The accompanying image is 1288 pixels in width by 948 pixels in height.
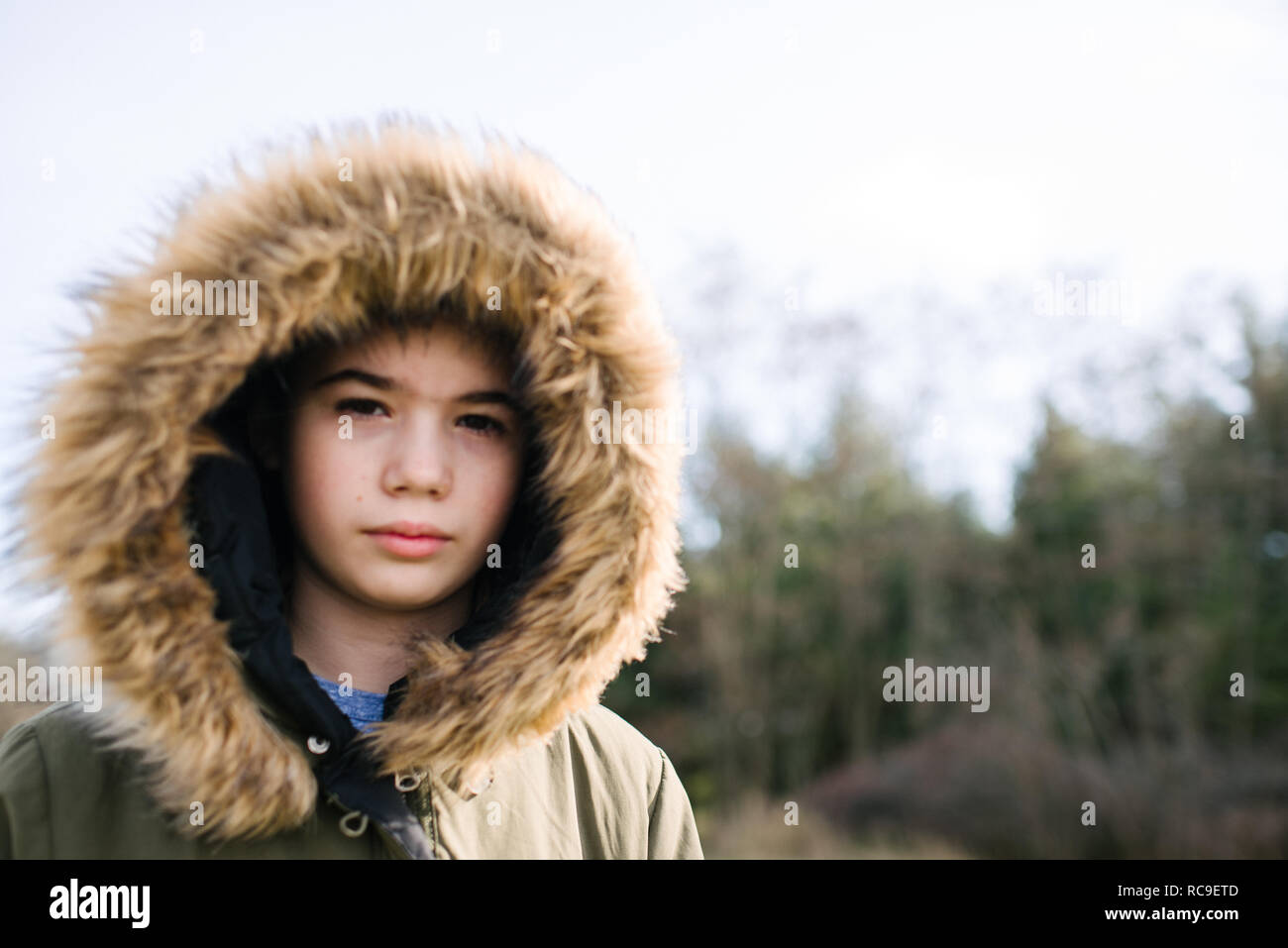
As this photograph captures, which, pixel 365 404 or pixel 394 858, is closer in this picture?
pixel 394 858

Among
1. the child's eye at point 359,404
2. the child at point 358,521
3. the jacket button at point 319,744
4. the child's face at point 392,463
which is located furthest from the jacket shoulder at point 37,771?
the child's eye at point 359,404

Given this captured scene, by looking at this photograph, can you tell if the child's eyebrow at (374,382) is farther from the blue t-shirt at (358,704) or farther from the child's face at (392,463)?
the blue t-shirt at (358,704)

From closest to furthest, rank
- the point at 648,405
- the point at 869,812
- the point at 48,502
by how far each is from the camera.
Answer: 1. the point at 48,502
2. the point at 648,405
3. the point at 869,812

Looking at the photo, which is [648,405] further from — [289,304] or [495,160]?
[289,304]

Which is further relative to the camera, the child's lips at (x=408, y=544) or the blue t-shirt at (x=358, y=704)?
the blue t-shirt at (x=358, y=704)

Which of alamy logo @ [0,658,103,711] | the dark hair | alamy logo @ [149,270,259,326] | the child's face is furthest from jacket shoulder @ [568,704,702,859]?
alamy logo @ [149,270,259,326]

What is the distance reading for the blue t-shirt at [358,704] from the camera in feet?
5.29

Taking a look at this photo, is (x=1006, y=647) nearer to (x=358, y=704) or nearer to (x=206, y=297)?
(x=358, y=704)

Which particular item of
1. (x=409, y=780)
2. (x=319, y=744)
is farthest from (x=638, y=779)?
(x=319, y=744)

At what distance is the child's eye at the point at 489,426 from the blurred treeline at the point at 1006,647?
26.9 ft

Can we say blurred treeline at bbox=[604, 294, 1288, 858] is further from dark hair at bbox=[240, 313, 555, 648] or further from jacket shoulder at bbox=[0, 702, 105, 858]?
jacket shoulder at bbox=[0, 702, 105, 858]

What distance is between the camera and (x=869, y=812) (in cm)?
1129
